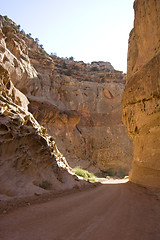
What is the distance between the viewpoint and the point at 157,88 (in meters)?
6.00

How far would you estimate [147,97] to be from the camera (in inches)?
267

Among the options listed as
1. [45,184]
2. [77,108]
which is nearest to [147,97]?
[45,184]

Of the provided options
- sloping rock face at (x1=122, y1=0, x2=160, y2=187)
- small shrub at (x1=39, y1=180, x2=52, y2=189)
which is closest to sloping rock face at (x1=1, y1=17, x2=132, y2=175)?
sloping rock face at (x1=122, y1=0, x2=160, y2=187)

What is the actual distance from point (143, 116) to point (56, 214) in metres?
5.75

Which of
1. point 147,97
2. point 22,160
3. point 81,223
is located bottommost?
point 81,223

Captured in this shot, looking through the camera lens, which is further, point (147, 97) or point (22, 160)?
point (147, 97)

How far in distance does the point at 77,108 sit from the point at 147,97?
64.2ft

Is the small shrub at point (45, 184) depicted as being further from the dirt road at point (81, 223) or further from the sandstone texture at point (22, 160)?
the dirt road at point (81, 223)

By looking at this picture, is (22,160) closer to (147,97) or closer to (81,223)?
(81,223)

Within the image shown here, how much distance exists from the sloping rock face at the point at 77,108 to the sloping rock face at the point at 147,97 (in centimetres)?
1304

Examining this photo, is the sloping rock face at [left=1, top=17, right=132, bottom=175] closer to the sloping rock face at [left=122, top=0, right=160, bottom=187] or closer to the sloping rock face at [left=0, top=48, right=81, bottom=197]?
the sloping rock face at [left=0, top=48, right=81, bottom=197]

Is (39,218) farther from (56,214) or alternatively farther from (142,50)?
(142,50)

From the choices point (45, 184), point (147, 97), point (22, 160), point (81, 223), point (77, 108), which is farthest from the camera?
point (77, 108)

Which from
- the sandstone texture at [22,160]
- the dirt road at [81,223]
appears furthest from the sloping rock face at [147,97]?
the sandstone texture at [22,160]
